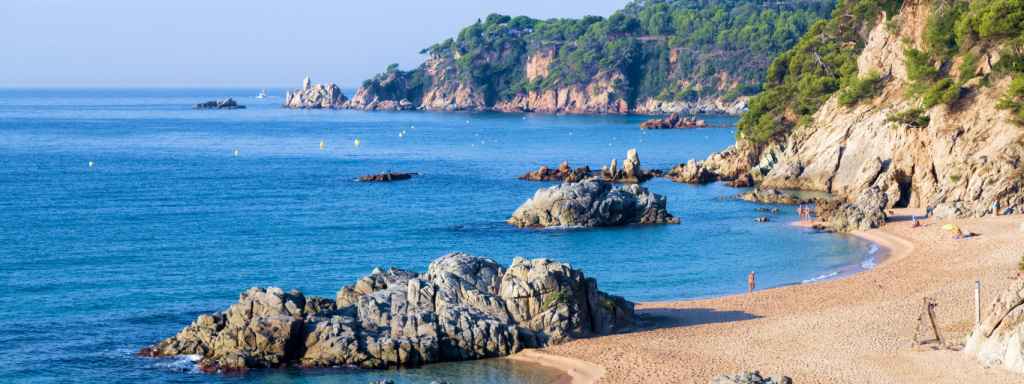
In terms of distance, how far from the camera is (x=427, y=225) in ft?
214

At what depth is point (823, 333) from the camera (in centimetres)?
3694

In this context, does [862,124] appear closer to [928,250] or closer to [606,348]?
[928,250]

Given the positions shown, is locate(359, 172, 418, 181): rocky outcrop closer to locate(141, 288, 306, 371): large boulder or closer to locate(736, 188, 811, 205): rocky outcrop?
locate(736, 188, 811, 205): rocky outcrop

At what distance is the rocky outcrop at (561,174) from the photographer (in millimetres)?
85938

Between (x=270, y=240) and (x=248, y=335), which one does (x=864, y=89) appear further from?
(x=248, y=335)

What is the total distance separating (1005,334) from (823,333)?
7146 millimetres

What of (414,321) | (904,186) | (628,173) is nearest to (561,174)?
(628,173)

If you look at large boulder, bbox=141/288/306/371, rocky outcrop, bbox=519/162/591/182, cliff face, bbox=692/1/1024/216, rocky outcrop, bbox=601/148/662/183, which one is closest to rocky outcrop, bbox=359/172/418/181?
rocky outcrop, bbox=519/162/591/182

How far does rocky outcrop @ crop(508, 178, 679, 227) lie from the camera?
63156mm

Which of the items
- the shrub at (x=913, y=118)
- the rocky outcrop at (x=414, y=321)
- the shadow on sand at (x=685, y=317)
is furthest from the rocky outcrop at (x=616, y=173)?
the rocky outcrop at (x=414, y=321)

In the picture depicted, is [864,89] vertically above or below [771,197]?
above

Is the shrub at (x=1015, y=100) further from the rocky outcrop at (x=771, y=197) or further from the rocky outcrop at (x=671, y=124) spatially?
the rocky outcrop at (x=671, y=124)

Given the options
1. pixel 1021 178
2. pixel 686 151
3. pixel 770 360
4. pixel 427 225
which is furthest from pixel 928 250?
pixel 686 151

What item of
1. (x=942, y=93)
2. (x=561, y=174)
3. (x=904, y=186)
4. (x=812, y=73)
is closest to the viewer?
(x=942, y=93)
